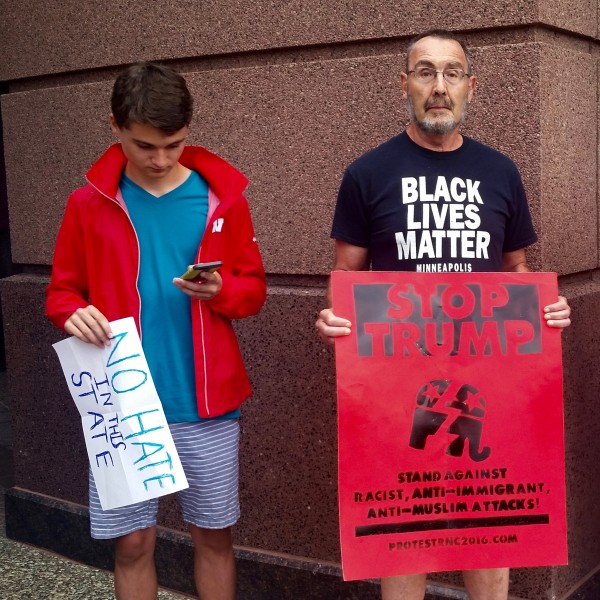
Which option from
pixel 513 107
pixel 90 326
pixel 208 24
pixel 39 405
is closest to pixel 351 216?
pixel 90 326

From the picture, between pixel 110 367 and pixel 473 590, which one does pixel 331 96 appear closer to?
pixel 110 367

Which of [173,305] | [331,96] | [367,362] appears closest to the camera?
[367,362]

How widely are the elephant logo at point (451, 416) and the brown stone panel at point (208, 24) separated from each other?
4.66 feet

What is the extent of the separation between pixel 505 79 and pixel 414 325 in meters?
1.19

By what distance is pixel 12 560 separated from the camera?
4.76 metres

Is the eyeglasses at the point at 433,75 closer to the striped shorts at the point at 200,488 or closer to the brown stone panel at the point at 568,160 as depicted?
the brown stone panel at the point at 568,160

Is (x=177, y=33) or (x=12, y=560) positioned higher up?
(x=177, y=33)

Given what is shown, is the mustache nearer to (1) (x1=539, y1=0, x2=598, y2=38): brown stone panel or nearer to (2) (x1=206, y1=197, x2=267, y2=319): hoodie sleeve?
(2) (x1=206, y1=197, x2=267, y2=319): hoodie sleeve

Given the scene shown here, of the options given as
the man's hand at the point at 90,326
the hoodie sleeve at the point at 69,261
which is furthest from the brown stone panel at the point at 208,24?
the man's hand at the point at 90,326

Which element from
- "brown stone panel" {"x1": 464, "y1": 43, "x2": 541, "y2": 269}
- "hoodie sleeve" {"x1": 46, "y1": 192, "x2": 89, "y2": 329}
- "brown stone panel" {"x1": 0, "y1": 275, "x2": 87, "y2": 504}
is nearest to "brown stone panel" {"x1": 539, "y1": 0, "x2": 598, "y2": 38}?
"brown stone panel" {"x1": 464, "y1": 43, "x2": 541, "y2": 269}

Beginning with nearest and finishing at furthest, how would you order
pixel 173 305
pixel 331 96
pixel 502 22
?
pixel 173 305, pixel 502 22, pixel 331 96

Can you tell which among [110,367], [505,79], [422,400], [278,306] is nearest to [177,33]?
[278,306]

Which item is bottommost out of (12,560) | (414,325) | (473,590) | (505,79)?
(12,560)

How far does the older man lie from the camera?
2686 millimetres
